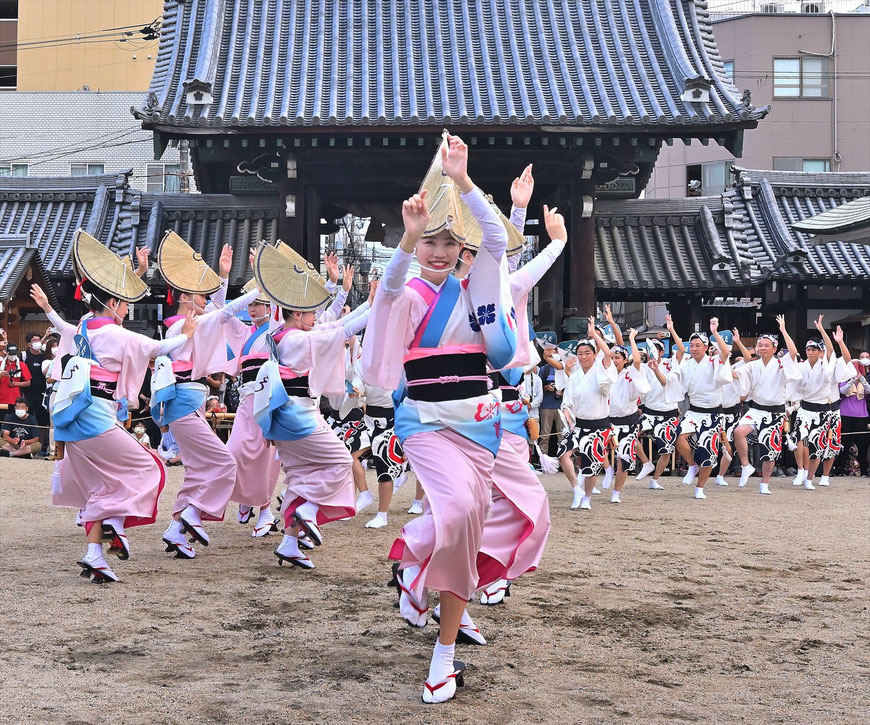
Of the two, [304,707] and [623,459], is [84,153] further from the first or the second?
[304,707]

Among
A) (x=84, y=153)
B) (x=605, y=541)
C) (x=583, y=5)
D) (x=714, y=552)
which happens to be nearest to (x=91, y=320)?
(x=605, y=541)

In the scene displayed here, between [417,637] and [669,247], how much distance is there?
12097 mm

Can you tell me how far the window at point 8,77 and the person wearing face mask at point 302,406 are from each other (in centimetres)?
2763

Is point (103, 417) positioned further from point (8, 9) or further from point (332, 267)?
point (8, 9)

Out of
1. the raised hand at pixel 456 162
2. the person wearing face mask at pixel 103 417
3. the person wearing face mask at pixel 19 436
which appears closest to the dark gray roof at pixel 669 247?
the person wearing face mask at pixel 19 436

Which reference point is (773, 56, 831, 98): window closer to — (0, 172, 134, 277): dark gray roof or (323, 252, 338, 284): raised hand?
(0, 172, 134, 277): dark gray roof

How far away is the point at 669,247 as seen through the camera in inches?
642

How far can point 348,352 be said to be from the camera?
10.8 metres

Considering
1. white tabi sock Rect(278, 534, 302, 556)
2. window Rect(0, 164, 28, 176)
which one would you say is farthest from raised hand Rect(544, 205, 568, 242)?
window Rect(0, 164, 28, 176)

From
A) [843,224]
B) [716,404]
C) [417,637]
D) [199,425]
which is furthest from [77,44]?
[417,637]

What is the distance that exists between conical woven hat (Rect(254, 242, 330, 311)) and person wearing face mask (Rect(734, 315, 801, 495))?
7.39 m

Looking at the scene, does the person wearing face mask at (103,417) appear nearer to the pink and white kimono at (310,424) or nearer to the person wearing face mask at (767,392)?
the pink and white kimono at (310,424)

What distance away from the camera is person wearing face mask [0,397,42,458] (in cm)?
1544

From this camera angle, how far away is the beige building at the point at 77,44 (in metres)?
30.1
